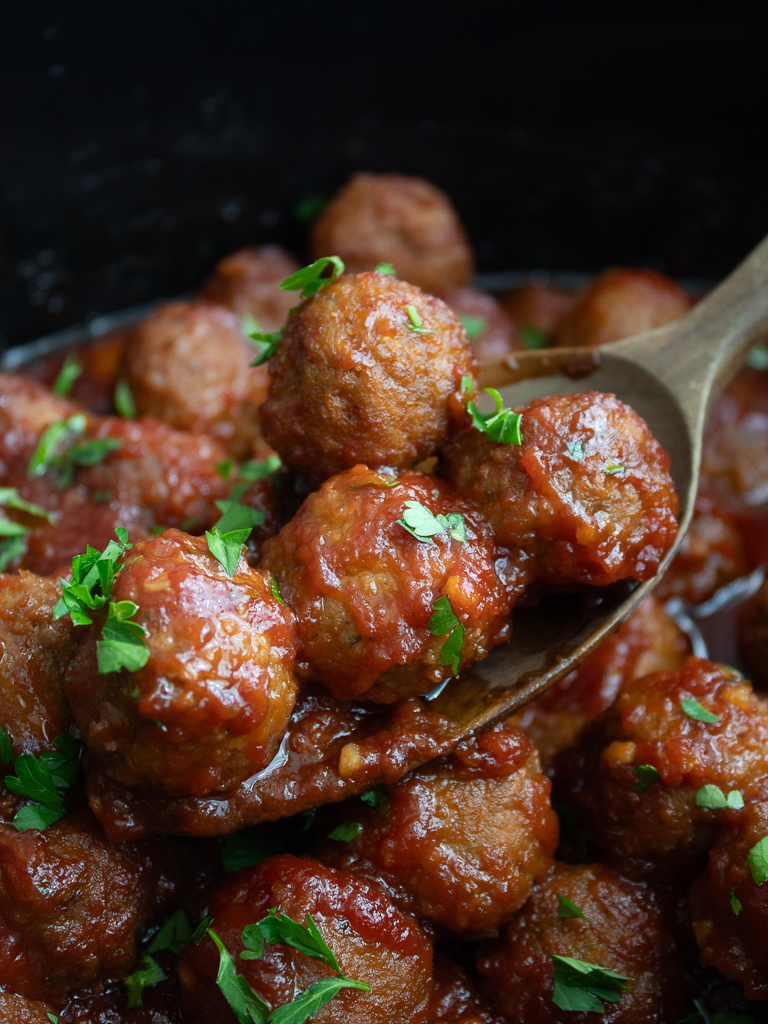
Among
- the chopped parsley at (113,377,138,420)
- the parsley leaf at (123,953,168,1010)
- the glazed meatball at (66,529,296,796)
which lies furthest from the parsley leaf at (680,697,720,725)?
the chopped parsley at (113,377,138,420)

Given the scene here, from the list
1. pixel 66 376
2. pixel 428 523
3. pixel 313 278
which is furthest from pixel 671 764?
pixel 66 376

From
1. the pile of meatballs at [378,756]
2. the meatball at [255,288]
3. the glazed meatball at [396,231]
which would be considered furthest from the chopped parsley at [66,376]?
the pile of meatballs at [378,756]

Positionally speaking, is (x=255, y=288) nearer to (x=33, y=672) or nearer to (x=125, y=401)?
(x=125, y=401)

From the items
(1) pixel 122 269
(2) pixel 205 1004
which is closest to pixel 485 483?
(2) pixel 205 1004

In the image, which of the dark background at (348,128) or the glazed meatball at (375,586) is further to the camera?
the dark background at (348,128)

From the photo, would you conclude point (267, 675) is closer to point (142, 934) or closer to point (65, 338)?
point (142, 934)

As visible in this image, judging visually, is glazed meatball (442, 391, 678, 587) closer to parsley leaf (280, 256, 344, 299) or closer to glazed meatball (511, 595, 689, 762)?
parsley leaf (280, 256, 344, 299)

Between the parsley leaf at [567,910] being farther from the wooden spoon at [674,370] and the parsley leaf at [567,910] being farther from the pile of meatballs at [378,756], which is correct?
the wooden spoon at [674,370]
